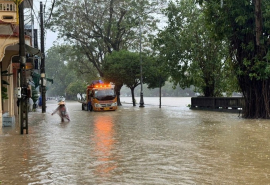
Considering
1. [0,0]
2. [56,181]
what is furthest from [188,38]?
[56,181]

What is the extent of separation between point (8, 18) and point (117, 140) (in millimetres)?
11841

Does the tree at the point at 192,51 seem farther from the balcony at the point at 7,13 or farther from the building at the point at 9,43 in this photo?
the balcony at the point at 7,13

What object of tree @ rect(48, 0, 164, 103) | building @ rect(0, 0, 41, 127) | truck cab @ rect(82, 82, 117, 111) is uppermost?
Result: tree @ rect(48, 0, 164, 103)

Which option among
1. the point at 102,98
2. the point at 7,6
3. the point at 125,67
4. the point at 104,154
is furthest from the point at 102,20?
the point at 104,154

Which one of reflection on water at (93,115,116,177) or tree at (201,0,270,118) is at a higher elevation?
tree at (201,0,270,118)

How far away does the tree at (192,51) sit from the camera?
34688 millimetres

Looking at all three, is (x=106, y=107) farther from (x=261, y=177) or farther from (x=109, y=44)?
(x=261, y=177)

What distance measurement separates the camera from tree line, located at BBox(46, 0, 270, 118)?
22875 millimetres

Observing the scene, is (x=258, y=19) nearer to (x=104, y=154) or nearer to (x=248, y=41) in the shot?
(x=248, y=41)

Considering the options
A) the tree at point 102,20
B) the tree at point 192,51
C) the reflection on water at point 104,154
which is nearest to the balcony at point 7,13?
the reflection on water at point 104,154

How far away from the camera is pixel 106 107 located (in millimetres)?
36344

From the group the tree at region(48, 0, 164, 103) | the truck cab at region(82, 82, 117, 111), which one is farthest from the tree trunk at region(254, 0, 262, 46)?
the tree at region(48, 0, 164, 103)

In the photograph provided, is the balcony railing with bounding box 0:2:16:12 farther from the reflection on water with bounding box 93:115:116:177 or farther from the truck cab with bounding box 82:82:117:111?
the truck cab with bounding box 82:82:117:111

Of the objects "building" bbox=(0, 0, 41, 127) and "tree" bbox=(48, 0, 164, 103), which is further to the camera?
"tree" bbox=(48, 0, 164, 103)
